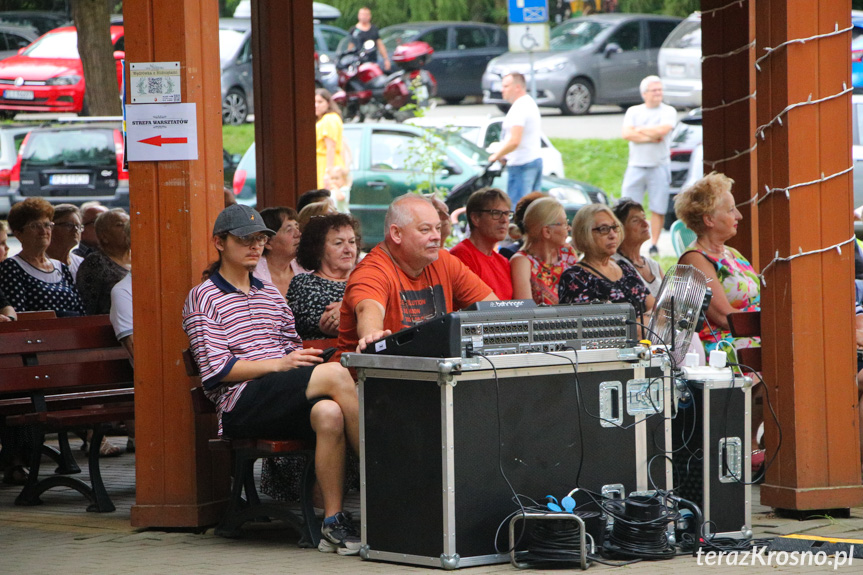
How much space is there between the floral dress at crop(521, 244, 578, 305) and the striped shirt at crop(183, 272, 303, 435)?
2398mm

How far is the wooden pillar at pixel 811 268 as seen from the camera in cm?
639

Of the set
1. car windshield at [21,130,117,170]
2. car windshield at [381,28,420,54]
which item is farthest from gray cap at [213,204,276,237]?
car windshield at [381,28,420,54]

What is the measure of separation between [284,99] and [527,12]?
4.86 metres

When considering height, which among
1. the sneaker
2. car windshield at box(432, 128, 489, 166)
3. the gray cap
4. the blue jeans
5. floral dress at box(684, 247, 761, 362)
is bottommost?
the sneaker

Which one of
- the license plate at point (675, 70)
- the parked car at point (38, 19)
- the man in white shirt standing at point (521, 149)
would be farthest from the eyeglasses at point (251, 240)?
the parked car at point (38, 19)

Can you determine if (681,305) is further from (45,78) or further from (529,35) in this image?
(45,78)

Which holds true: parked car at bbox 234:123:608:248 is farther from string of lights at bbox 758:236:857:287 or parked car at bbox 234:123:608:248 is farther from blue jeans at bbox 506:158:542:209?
string of lights at bbox 758:236:857:287

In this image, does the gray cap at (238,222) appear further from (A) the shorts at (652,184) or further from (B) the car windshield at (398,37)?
(B) the car windshield at (398,37)

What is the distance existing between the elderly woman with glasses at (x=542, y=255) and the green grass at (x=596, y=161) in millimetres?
12535

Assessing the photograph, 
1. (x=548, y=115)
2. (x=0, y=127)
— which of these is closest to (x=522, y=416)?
(x=0, y=127)

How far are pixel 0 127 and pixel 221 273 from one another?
14.9 metres

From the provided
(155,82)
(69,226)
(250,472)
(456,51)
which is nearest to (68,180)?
(456,51)

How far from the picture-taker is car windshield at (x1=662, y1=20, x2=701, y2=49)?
874 inches

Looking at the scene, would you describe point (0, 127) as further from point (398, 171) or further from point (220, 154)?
point (220, 154)
